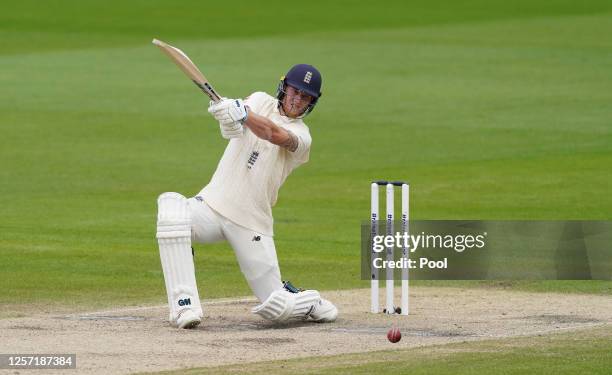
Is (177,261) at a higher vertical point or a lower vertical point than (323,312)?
higher

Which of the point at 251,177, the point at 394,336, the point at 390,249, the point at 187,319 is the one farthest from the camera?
the point at 390,249

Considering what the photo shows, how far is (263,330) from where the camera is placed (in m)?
11.1

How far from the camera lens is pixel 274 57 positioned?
3506 cm

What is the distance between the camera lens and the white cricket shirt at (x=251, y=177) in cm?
1120

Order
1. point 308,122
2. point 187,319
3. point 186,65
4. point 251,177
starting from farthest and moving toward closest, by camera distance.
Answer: point 308,122
point 251,177
point 186,65
point 187,319

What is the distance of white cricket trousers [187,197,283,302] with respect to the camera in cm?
1121

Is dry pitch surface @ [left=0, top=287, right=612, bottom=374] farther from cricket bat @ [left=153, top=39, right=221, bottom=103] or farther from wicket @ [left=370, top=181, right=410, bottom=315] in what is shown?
cricket bat @ [left=153, top=39, right=221, bottom=103]

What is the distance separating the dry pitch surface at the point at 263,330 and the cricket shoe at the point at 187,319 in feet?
0.23

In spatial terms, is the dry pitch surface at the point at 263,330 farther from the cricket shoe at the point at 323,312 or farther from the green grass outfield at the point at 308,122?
the green grass outfield at the point at 308,122

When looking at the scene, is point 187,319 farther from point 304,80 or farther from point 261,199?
point 304,80

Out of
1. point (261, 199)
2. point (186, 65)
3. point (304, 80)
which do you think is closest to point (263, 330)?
point (261, 199)

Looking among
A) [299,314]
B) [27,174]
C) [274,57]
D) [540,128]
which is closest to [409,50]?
[274,57]

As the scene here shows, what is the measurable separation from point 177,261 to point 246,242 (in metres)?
0.64

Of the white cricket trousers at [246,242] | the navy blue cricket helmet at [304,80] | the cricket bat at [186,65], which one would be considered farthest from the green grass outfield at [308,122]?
the navy blue cricket helmet at [304,80]
